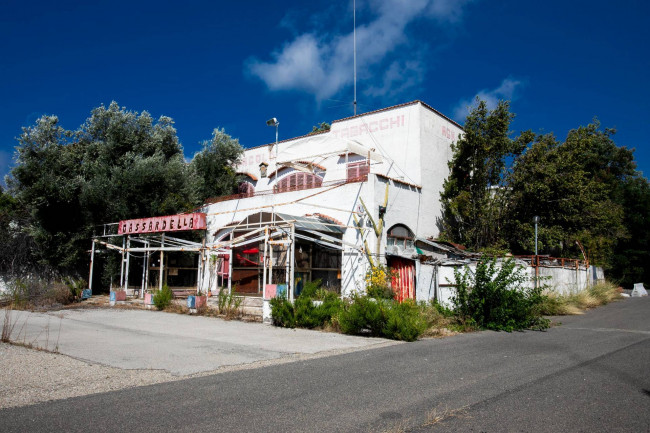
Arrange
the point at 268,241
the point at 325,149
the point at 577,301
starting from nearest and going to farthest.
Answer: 1. the point at 268,241
2. the point at 577,301
3. the point at 325,149

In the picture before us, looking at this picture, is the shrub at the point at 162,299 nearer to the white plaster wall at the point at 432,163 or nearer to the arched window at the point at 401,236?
the arched window at the point at 401,236

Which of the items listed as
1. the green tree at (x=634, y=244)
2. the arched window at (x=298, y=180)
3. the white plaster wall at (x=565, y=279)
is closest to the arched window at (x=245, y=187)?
the arched window at (x=298, y=180)

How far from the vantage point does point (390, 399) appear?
533 cm

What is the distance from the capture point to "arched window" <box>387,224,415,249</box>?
1809cm

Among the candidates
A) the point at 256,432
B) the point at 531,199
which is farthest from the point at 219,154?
the point at 256,432

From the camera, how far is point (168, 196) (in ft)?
73.4

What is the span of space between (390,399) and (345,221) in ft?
40.7

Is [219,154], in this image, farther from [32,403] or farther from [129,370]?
[32,403]

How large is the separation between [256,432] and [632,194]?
4500 cm

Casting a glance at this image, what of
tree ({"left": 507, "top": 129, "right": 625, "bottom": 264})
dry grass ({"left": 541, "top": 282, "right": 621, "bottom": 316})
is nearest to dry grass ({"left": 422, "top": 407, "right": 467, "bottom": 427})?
dry grass ({"left": 541, "top": 282, "right": 621, "bottom": 316})

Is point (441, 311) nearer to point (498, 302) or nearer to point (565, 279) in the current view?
point (498, 302)

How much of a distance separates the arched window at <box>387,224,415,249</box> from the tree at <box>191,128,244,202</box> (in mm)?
11064

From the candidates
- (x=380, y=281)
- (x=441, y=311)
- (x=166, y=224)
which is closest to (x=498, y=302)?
(x=441, y=311)

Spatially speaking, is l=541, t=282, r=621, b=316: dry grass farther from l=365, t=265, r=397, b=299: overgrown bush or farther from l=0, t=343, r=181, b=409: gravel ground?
l=0, t=343, r=181, b=409: gravel ground
